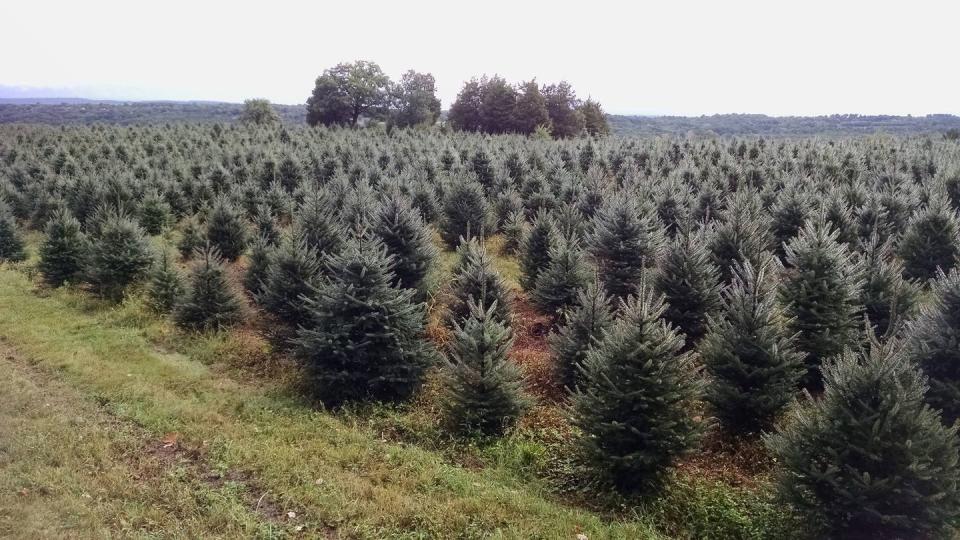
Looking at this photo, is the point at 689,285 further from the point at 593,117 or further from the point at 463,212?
the point at 593,117

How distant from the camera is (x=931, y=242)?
576 inches

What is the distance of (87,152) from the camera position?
3556cm

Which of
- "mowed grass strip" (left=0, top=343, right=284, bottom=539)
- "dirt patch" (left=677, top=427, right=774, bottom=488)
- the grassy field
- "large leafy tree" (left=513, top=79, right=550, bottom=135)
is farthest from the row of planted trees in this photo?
"large leafy tree" (left=513, top=79, right=550, bottom=135)

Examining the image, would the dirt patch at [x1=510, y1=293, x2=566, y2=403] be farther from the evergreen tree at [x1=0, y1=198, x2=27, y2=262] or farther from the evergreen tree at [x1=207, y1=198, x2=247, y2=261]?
the evergreen tree at [x1=0, y1=198, x2=27, y2=262]

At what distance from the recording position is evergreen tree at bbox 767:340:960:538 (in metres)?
5.68

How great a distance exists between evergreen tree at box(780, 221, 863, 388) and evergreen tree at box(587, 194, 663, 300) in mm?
3714

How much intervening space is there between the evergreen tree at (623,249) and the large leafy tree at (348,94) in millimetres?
49723

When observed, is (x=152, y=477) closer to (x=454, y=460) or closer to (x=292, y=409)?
(x=292, y=409)

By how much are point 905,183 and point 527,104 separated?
37.3 meters

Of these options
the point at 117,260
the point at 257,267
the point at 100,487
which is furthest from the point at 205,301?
the point at 100,487

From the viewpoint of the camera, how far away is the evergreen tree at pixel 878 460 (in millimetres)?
5680

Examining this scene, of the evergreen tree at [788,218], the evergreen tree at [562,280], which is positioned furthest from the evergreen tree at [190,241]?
the evergreen tree at [788,218]

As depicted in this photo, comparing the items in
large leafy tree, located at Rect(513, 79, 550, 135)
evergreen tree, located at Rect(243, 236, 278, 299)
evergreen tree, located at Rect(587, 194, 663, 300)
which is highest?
large leafy tree, located at Rect(513, 79, 550, 135)

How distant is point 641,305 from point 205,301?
32.0 ft
